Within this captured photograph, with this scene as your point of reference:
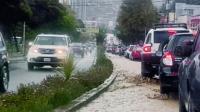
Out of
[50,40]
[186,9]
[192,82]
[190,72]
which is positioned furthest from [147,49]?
[186,9]

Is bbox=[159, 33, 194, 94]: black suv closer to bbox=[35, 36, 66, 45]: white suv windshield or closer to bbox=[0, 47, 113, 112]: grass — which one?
bbox=[0, 47, 113, 112]: grass

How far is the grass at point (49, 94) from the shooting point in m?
9.24

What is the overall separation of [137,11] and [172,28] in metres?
63.0

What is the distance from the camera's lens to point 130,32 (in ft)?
276

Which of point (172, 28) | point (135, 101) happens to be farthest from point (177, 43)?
point (172, 28)

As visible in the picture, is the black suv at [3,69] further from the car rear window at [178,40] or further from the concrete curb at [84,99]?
the car rear window at [178,40]

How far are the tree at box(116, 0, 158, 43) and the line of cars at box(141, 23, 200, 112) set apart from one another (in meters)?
60.2

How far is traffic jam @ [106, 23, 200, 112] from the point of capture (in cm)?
738

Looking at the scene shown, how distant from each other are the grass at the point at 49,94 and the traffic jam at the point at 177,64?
2.00 metres

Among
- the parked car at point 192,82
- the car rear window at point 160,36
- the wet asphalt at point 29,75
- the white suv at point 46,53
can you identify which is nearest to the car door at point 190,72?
the parked car at point 192,82

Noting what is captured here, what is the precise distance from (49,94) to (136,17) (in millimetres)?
71293

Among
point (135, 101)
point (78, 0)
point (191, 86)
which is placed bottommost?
point (135, 101)

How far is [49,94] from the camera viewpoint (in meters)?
10.7

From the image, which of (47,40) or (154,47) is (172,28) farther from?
(47,40)
